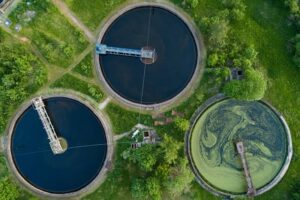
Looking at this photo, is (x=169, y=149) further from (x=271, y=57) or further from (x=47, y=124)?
(x=271, y=57)

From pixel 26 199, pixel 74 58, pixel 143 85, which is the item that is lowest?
pixel 26 199

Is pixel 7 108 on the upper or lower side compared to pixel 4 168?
upper

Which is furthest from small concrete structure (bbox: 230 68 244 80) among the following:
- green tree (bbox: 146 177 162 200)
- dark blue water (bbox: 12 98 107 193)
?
dark blue water (bbox: 12 98 107 193)

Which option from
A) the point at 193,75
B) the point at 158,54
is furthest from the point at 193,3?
the point at 193,75

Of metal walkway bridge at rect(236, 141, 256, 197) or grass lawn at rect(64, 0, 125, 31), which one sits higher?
grass lawn at rect(64, 0, 125, 31)

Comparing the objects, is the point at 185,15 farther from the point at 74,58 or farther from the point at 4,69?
the point at 4,69

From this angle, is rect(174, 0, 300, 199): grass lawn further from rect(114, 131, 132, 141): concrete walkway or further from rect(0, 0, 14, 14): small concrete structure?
rect(0, 0, 14, 14): small concrete structure

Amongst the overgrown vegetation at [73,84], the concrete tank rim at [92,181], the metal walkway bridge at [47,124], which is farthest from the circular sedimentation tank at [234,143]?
the metal walkway bridge at [47,124]

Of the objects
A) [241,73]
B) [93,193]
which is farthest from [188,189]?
[241,73]
